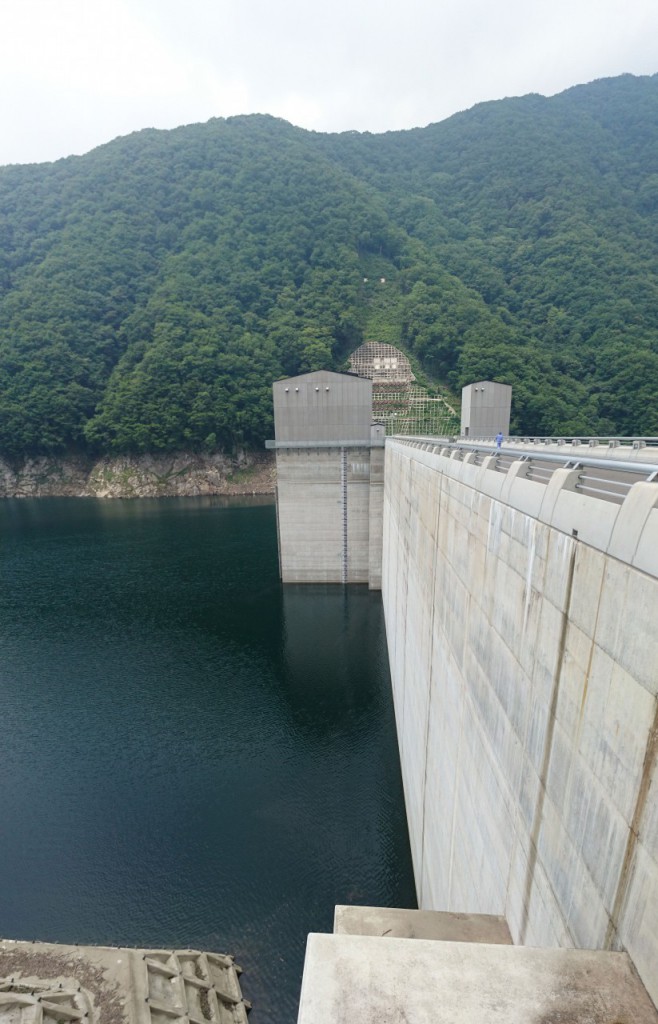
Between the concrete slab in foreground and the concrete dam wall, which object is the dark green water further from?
the concrete dam wall

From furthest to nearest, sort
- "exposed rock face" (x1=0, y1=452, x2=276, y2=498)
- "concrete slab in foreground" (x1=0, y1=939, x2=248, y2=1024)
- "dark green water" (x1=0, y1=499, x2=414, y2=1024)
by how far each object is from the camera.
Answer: "exposed rock face" (x1=0, y1=452, x2=276, y2=498), "dark green water" (x1=0, y1=499, x2=414, y2=1024), "concrete slab in foreground" (x1=0, y1=939, x2=248, y2=1024)

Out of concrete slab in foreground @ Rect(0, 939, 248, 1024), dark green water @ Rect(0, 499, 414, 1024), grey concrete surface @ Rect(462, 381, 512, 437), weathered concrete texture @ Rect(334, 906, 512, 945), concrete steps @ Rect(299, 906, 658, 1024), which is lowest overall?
dark green water @ Rect(0, 499, 414, 1024)

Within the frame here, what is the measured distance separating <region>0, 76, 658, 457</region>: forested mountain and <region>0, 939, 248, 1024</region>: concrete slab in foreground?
232ft

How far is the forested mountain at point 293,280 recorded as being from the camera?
80.3 metres

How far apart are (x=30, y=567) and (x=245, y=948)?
42357mm

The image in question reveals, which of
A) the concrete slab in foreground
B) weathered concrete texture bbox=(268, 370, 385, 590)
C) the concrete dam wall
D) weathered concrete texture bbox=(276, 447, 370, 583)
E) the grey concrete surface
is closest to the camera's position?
the concrete dam wall

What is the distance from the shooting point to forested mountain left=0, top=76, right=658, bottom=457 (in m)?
80.3

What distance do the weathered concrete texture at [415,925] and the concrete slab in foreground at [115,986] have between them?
950 centimetres

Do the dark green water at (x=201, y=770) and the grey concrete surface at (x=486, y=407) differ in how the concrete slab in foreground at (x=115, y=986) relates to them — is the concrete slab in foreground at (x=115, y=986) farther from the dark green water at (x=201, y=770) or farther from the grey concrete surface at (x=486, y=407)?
the grey concrete surface at (x=486, y=407)

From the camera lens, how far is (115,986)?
10.8 metres

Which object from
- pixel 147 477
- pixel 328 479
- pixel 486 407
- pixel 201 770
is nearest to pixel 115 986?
pixel 201 770

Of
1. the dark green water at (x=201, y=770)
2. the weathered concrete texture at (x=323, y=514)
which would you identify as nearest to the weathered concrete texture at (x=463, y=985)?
the dark green water at (x=201, y=770)

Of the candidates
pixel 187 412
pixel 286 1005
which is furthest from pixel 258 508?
pixel 286 1005

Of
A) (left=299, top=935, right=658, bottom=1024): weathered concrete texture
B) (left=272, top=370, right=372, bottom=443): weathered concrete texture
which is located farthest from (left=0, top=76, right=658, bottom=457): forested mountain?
(left=299, top=935, right=658, bottom=1024): weathered concrete texture
